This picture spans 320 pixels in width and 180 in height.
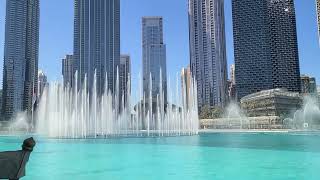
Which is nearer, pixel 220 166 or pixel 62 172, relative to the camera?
pixel 62 172

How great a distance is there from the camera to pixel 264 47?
564 ft

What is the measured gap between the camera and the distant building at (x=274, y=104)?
126875 mm

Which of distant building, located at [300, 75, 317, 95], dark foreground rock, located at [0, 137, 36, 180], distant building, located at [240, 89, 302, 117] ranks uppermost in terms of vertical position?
distant building, located at [300, 75, 317, 95]

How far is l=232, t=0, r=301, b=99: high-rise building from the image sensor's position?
170m

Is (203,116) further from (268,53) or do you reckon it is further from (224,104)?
(268,53)

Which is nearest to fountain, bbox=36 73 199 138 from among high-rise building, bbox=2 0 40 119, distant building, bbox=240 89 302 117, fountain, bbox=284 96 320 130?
fountain, bbox=284 96 320 130

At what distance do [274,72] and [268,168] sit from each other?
15781 centimetres

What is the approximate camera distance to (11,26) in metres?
182

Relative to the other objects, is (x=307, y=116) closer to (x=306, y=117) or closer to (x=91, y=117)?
(x=306, y=117)

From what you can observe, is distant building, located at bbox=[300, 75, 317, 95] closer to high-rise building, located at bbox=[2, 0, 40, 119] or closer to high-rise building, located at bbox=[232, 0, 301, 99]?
high-rise building, located at bbox=[232, 0, 301, 99]

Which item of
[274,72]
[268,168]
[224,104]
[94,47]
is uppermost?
[94,47]

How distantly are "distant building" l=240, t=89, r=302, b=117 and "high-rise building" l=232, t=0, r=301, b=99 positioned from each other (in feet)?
107

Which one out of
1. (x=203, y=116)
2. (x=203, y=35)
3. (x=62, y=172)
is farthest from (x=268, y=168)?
(x=203, y=35)

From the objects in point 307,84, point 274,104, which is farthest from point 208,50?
point 274,104
